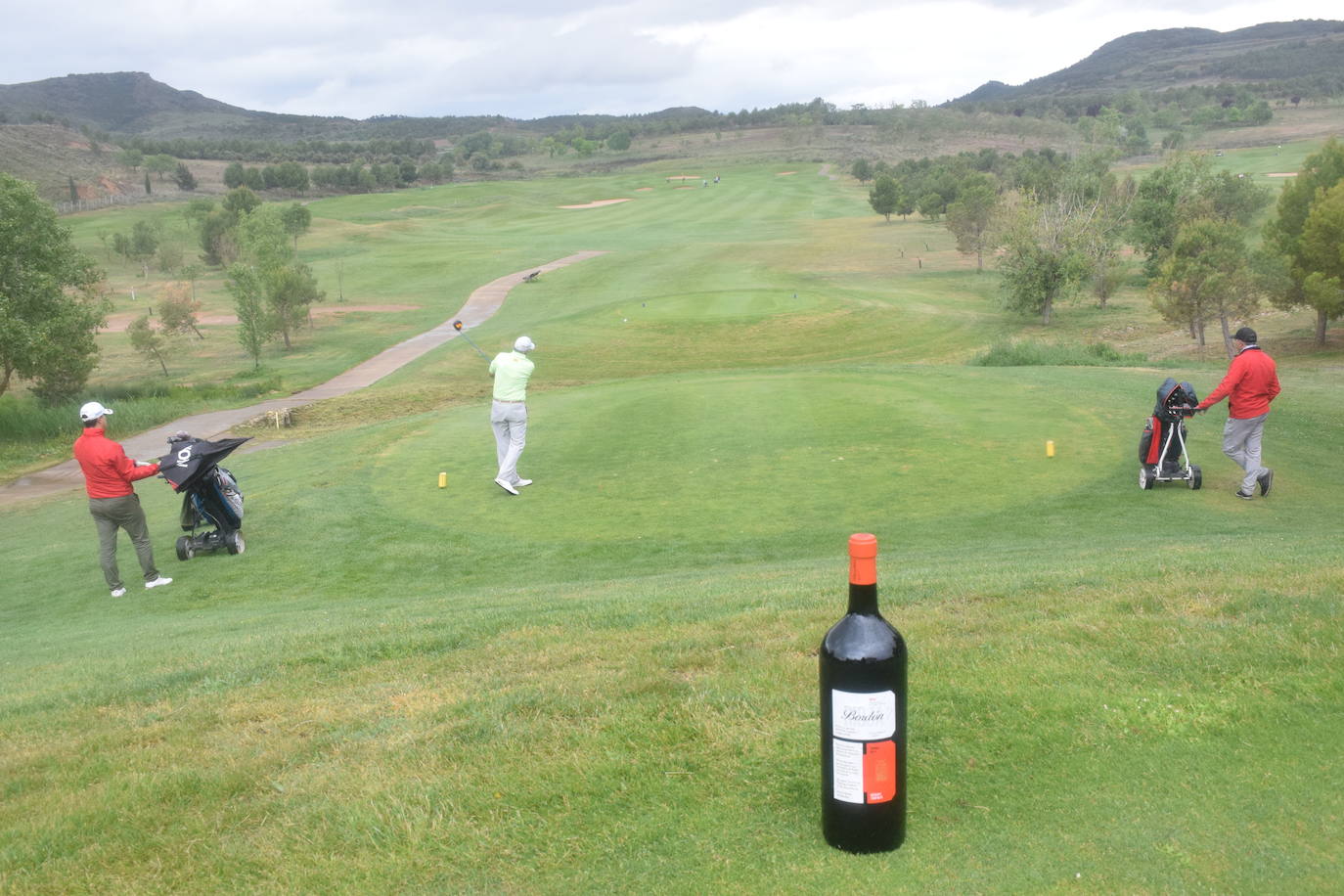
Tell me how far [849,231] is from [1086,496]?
234 feet

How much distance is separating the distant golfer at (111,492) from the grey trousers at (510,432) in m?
4.81

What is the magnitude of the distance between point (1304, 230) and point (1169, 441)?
91.1 feet

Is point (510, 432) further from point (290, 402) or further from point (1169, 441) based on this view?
point (290, 402)

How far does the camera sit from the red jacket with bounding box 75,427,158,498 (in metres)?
12.0

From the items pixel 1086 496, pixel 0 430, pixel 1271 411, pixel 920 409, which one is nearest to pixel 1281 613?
pixel 1086 496

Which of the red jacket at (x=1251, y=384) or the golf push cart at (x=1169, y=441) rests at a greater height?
the red jacket at (x=1251, y=384)

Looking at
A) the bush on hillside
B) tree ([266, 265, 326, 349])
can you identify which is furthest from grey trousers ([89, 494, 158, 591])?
tree ([266, 265, 326, 349])

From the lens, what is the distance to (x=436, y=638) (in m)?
7.45

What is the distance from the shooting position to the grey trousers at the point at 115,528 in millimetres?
12195

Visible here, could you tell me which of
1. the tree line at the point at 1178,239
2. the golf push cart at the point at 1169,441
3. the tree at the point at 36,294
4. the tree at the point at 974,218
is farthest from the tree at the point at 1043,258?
the tree at the point at 36,294

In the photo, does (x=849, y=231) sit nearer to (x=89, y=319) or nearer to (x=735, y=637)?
(x=89, y=319)

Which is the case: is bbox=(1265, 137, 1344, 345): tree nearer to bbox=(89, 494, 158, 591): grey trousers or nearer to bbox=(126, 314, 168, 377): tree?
bbox=(89, 494, 158, 591): grey trousers

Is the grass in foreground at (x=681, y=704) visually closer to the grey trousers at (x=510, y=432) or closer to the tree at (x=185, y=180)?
the grey trousers at (x=510, y=432)

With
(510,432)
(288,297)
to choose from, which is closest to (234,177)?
(288,297)
